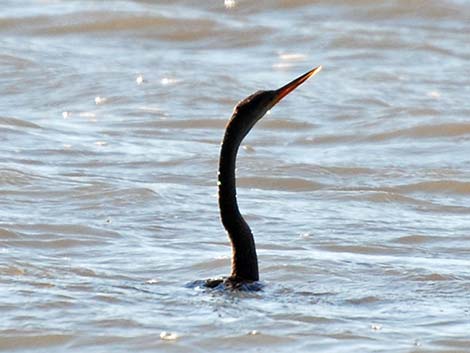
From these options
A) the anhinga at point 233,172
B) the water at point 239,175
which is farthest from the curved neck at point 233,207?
the water at point 239,175

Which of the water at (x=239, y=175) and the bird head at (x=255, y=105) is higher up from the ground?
the bird head at (x=255, y=105)

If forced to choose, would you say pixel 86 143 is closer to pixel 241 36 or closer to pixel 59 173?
pixel 59 173

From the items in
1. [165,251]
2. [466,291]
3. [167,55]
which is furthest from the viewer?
[167,55]

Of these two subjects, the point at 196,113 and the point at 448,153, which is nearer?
the point at 448,153

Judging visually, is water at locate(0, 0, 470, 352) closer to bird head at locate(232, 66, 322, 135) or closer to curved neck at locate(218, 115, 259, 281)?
curved neck at locate(218, 115, 259, 281)

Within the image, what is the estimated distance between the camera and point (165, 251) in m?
8.79

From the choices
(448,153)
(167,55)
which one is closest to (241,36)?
(167,55)

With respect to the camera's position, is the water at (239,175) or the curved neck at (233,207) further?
the curved neck at (233,207)

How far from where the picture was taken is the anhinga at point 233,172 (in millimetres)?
7395

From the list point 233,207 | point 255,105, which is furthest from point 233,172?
point 255,105

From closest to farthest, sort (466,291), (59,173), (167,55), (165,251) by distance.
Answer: (466,291) → (165,251) → (59,173) → (167,55)

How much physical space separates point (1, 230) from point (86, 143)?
2.85 metres

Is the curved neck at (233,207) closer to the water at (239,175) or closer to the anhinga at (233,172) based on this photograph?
the anhinga at (233,172)

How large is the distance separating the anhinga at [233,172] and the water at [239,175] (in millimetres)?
170
